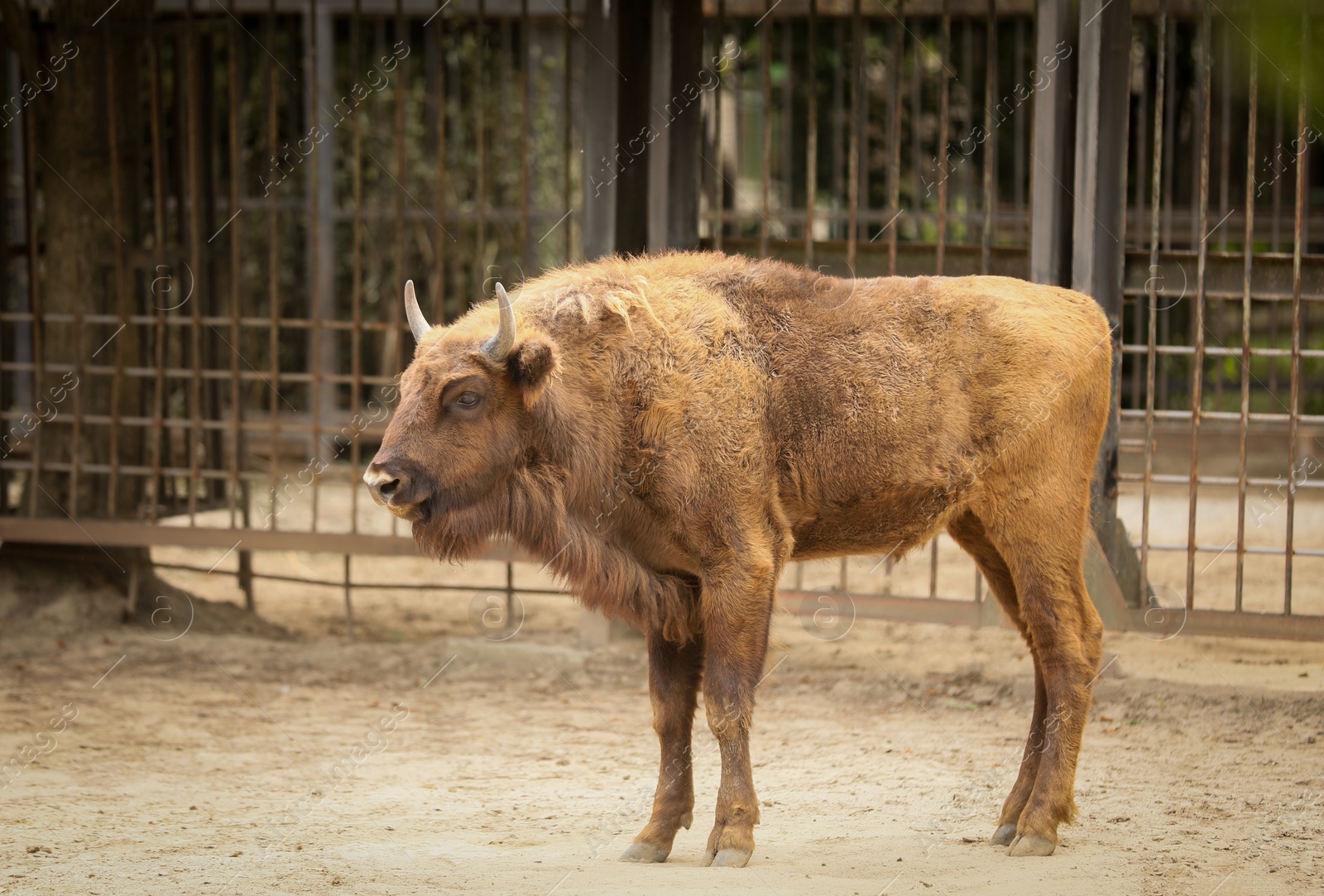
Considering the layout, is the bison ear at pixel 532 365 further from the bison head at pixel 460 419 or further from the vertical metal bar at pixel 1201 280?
the vertical metal bar at pixel 1201 280

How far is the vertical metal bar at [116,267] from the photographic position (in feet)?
25.1

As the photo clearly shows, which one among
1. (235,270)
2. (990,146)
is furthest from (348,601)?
(990,146)

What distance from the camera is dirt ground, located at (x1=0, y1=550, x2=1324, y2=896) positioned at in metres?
4.45

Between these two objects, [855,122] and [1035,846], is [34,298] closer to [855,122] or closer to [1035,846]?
[855,122]

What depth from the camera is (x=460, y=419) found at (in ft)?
14.4

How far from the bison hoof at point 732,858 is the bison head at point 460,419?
4.41 feet

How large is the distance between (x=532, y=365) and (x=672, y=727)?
1.37 meters

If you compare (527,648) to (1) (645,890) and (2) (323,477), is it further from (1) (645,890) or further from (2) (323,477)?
(2) (323,477)

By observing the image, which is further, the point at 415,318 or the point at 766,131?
the point at 766,131

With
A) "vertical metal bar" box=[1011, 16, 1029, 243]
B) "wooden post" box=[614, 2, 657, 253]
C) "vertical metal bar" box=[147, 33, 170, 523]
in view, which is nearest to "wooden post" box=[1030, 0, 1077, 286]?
"wooden post" box=[614, 2, 657, 253]

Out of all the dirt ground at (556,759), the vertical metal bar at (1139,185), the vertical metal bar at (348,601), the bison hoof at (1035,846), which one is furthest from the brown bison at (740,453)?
the vertical metal bar at (348,601)

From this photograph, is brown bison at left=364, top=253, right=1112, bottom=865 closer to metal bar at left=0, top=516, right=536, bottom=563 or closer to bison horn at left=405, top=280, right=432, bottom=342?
bison horn at left=405, top=280, right=432, bottom=342

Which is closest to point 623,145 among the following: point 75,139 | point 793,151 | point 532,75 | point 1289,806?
point 75,139

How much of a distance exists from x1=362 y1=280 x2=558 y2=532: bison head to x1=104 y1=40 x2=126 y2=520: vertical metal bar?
12.8 ft
